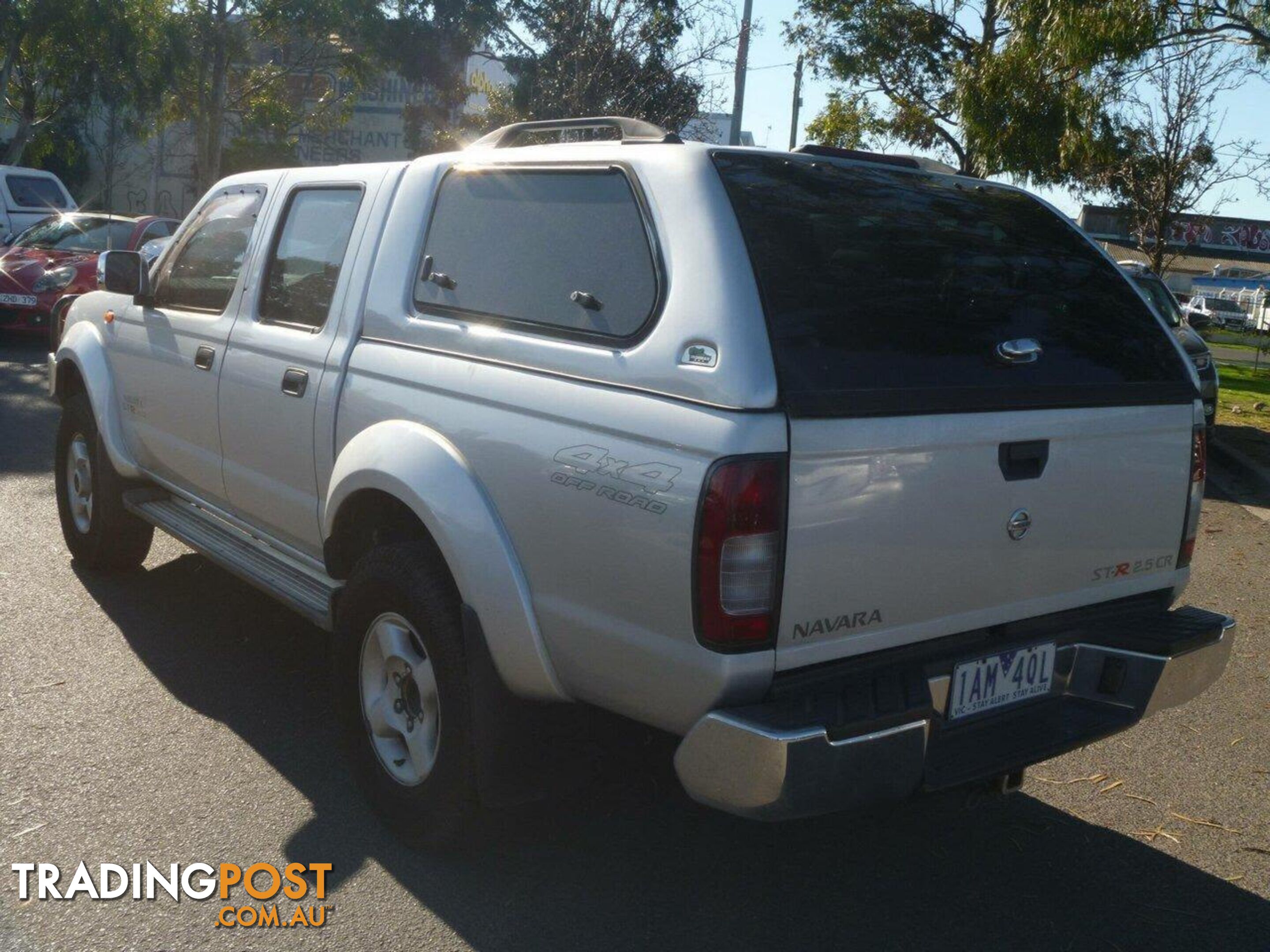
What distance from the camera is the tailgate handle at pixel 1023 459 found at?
3033mm

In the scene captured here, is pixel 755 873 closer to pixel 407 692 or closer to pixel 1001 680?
pixel 1001 680

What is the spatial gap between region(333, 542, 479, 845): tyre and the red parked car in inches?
444

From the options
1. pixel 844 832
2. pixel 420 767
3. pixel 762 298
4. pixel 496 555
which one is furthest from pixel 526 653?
pixel 844 832

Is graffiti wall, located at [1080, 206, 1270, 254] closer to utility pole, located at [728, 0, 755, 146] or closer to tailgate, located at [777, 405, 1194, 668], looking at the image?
utility pole, located at [728, 0, 755, 146]

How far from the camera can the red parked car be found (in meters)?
14.2

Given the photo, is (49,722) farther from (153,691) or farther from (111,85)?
(111,85)

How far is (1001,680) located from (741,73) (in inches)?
567

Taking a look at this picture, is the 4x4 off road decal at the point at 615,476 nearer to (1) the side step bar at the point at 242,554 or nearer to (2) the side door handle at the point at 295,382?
(1) the side step bar at the point at 242,554

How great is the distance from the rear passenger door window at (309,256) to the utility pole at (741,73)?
11.6 m

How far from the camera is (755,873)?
351cm

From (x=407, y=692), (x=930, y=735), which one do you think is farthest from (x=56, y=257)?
(x=930, y=735)

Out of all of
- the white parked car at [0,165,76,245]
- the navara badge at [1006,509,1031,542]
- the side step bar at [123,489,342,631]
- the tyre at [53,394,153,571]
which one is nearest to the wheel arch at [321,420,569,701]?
the side step bar at [123,489,342,631]

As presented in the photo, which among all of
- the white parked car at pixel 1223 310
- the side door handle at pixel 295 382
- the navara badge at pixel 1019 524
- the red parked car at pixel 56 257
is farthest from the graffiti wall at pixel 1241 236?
the navara badge at pixel 1019 524

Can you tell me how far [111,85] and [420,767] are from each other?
28.8 metres
